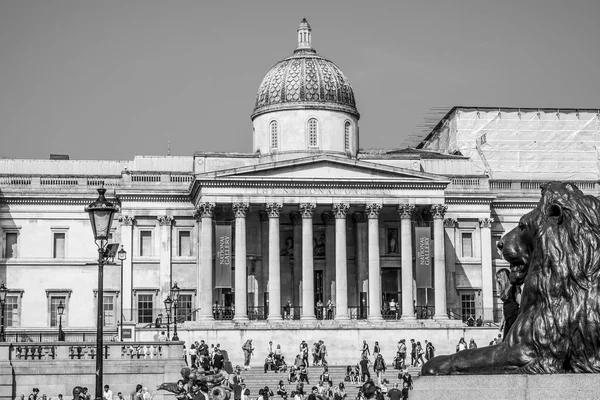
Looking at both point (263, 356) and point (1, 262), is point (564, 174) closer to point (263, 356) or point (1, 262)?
point (263, 356)

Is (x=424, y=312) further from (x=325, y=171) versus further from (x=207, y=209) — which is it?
(x=207, y=209)

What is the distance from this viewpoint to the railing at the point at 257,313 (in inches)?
2633

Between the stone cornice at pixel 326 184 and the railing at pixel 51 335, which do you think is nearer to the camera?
the stone cornice at pixel 326 184

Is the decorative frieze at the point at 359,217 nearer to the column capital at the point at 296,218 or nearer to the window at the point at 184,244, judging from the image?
the column capital at the point at 296,218

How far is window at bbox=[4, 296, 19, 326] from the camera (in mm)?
70188

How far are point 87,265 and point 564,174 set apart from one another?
34618mm

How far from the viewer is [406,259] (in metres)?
66.0

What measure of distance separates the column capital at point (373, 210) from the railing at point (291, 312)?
22.0 feet

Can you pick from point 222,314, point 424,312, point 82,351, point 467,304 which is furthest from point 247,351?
point 467,304

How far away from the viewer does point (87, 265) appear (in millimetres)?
71312

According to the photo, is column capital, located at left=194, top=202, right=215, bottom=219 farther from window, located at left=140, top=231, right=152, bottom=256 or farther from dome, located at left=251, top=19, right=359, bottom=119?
→ dome, located at left=251, top=19, right=359, bottom=119

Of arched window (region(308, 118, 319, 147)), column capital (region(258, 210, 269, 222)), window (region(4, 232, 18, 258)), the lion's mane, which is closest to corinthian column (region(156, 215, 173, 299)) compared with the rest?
column capital (region(258, 210, 269, 222))

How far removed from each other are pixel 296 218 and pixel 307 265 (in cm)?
432

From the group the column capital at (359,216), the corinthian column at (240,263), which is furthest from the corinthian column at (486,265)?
the corinthian column at (240,263)
